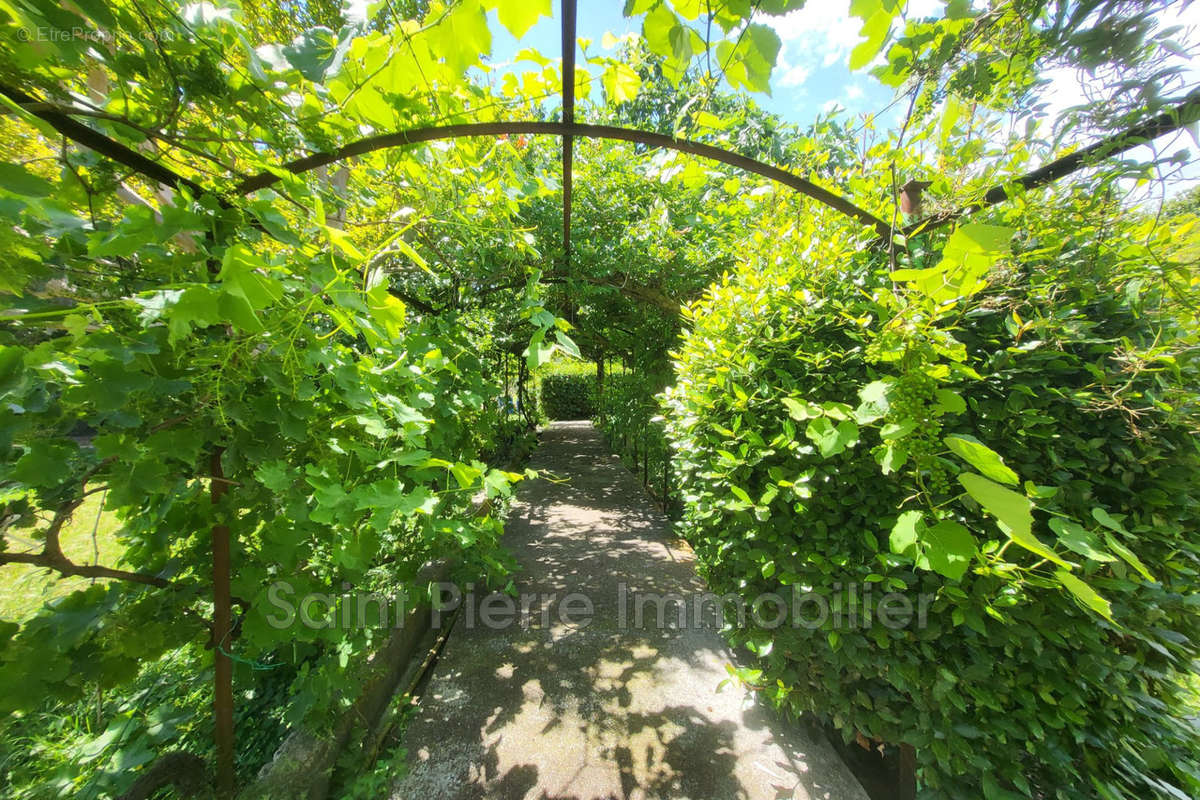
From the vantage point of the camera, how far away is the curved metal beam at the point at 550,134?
1.37 meters

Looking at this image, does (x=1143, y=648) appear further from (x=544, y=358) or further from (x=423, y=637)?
(x=423, y=637)

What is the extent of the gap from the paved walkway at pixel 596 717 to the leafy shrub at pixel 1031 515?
55cm

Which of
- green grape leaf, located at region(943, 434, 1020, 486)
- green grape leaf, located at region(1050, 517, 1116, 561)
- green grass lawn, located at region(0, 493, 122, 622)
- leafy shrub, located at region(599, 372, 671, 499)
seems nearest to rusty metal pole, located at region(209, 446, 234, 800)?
green grass lawn, located at region(0, 493, 122, 622)

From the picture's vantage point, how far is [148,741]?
1.24 meters

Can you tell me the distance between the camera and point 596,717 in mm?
2082

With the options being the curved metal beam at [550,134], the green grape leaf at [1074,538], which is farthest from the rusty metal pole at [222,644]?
the green grape leaf at [1074,538]

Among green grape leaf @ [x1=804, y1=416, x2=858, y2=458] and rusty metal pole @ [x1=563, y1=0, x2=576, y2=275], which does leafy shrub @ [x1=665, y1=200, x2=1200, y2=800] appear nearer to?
green grape leaf @ [x1=804, y1=416, x2=858, y2=458]

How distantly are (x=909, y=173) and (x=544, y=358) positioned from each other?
74.2 inches

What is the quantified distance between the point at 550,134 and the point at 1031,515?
2008 millimetres

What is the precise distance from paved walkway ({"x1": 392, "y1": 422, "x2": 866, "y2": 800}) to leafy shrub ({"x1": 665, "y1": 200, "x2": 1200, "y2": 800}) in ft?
1.82

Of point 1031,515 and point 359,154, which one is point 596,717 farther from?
point 359,154

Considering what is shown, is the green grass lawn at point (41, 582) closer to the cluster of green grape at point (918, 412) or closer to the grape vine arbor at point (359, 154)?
the grape vine arbor at point (359, 154)

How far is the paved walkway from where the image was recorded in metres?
1.74

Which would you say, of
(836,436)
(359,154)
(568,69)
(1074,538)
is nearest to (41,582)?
(359,154)
